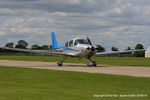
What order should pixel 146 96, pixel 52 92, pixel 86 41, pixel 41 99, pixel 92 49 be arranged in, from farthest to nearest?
pixel 86 41, pixel 92 49, pixel 52 92, pixel 146 96, pixel 41 99

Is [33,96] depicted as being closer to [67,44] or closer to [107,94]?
[107,94]

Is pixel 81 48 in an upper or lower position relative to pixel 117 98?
upper

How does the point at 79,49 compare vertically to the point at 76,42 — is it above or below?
below

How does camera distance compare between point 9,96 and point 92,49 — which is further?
point 92,49

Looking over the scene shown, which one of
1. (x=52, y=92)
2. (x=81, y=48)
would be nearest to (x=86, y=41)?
(x=81, y=48)

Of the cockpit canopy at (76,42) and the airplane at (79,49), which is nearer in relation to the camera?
the airplane at (79,49)

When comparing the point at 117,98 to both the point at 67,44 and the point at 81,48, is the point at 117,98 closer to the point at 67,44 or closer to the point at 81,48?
the point at 81,48

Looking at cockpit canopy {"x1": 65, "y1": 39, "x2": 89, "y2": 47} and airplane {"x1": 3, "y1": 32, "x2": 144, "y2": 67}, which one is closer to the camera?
airplane {"x1": 3, "y1": 32, "x2": 144, "y2": 67}

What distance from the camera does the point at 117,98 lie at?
35.9 feet

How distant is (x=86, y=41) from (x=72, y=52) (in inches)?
93.9

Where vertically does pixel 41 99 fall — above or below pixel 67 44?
below

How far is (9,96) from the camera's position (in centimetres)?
1119

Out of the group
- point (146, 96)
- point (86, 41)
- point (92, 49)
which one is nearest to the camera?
point (146, 96)

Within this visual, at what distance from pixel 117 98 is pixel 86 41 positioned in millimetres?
24064
